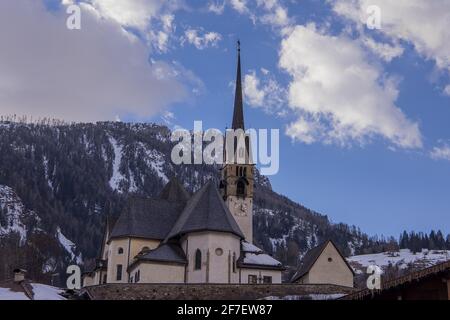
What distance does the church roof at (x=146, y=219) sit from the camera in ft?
247

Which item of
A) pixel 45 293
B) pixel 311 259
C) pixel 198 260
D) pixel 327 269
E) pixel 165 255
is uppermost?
pixel 311 259

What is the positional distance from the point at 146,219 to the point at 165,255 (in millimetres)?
9473

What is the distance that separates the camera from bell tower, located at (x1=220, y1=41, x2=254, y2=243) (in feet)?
295

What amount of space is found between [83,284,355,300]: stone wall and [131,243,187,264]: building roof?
10.5m

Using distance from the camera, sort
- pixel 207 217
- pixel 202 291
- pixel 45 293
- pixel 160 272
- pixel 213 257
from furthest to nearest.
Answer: pixel 207 217 → pixel 160 272 → pixel 213 257 → pixel 202 291 → pixel 45 293

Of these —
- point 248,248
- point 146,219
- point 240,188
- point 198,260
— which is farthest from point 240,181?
point 198,260

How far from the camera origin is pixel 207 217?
6931cm

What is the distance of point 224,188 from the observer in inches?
3644

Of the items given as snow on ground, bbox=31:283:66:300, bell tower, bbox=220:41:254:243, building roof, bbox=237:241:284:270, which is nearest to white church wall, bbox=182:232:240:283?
building roof, bbox=237:241:284:270

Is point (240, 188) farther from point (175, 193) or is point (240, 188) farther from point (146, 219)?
point (146, 219)

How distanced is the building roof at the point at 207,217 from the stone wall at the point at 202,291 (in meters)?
11.8
